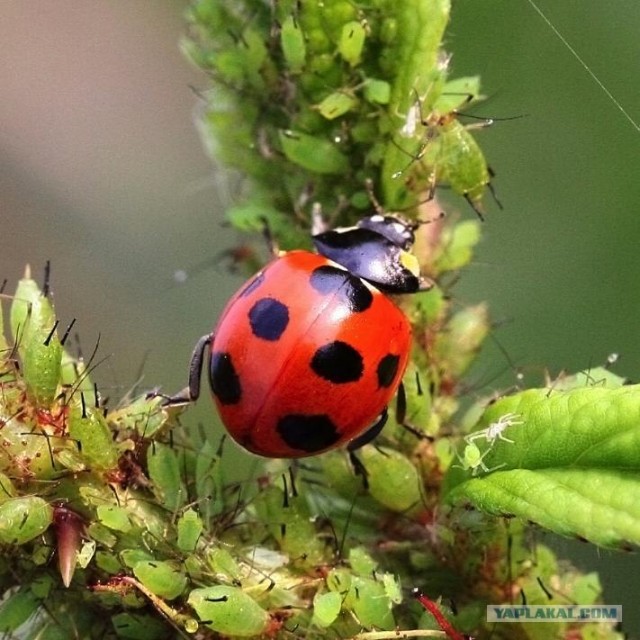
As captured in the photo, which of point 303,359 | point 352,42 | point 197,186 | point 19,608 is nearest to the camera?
point 19,608

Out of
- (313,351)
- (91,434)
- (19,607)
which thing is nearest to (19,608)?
(19,607)

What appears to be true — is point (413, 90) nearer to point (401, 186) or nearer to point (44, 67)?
point (401, 186)

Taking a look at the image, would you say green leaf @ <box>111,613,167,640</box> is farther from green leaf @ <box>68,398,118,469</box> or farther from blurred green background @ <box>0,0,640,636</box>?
blurred green background @ <box>0,0,640,636</box>

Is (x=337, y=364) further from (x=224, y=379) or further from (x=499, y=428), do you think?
(x=499, y=428)

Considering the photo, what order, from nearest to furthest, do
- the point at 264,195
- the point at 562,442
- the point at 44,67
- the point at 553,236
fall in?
the point at 562,442, the point at 264,195, the point at 553,236, the point at 44,67

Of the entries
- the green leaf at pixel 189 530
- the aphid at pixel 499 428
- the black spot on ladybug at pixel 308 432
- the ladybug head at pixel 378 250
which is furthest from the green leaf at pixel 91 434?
the ladybug head at pixel 378 250

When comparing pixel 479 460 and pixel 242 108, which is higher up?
pixel 242 108

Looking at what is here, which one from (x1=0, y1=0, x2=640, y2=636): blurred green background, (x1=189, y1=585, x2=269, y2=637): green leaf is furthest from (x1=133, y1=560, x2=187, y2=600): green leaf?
(x1=0, y1=0, x2=640, y2=636): blurred green background

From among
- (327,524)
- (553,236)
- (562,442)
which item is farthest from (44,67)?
(562,442)
